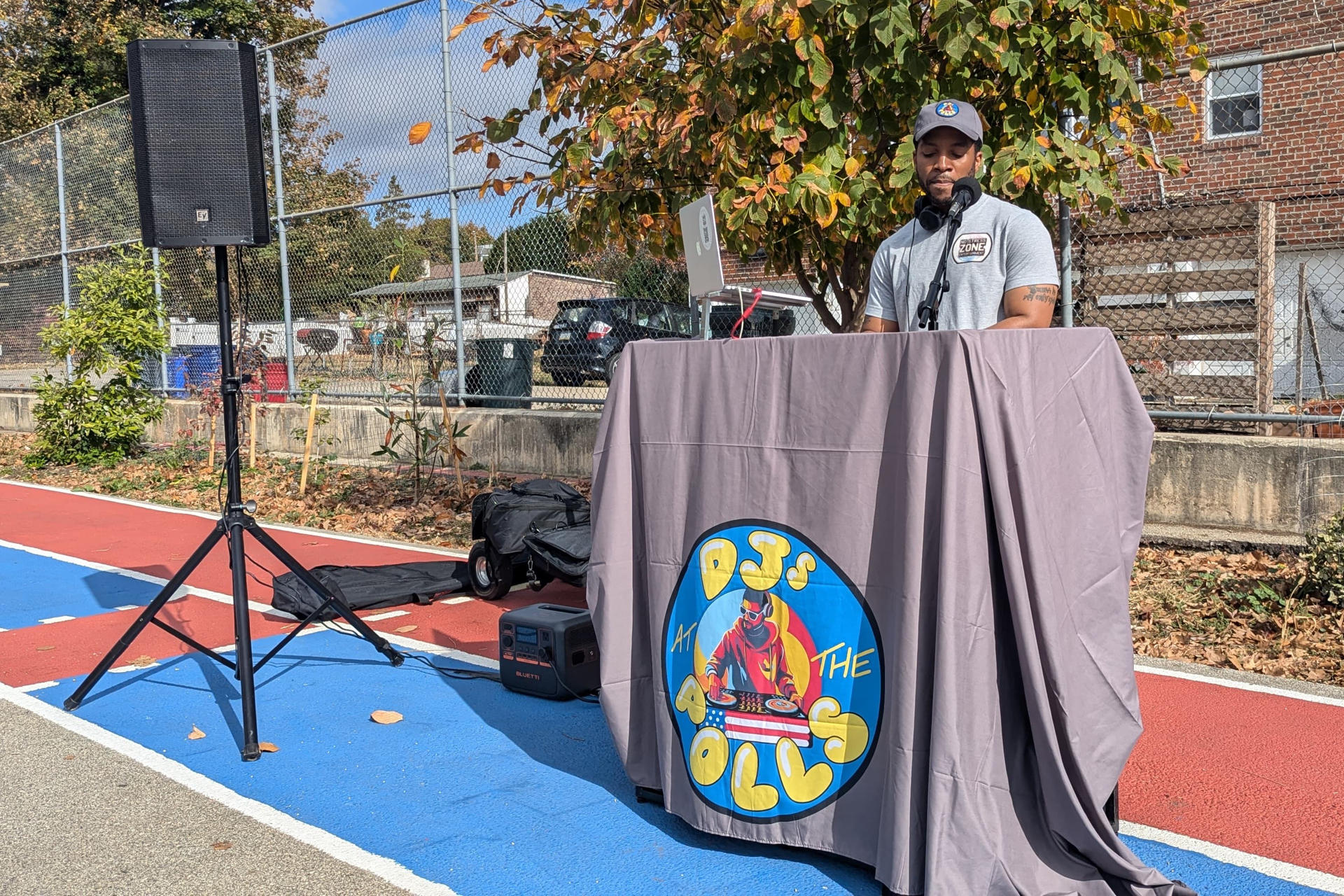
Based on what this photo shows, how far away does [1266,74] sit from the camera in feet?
62.5

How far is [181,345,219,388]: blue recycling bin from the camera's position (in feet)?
53.1

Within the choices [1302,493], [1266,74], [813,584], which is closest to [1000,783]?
[813,584]

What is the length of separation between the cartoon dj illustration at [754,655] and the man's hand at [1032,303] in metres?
1.25

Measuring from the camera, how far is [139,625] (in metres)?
5.12

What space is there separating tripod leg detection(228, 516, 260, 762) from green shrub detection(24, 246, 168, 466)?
446 inches

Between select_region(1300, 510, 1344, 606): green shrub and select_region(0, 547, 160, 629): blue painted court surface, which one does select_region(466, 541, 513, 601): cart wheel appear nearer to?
select_region(0, 547, 160, 629): blue painted court surface

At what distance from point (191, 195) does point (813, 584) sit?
3.45 meters

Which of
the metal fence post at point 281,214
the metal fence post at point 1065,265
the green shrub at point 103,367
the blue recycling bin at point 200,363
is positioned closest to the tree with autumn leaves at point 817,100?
the metal fence post at point 1065,265

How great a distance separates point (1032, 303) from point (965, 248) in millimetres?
319

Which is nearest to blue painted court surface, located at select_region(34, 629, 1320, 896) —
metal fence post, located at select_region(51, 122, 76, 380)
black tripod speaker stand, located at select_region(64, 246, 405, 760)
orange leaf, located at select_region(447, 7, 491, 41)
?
black tripod speaker stand, located at select_region(64, 246, 405, 760)

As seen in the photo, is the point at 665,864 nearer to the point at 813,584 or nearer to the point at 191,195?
the point at 813,584

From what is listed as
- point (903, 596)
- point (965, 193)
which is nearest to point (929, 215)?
point (965, 193)

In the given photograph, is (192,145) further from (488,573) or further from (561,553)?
(488,573)

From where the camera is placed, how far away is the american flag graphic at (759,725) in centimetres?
347
